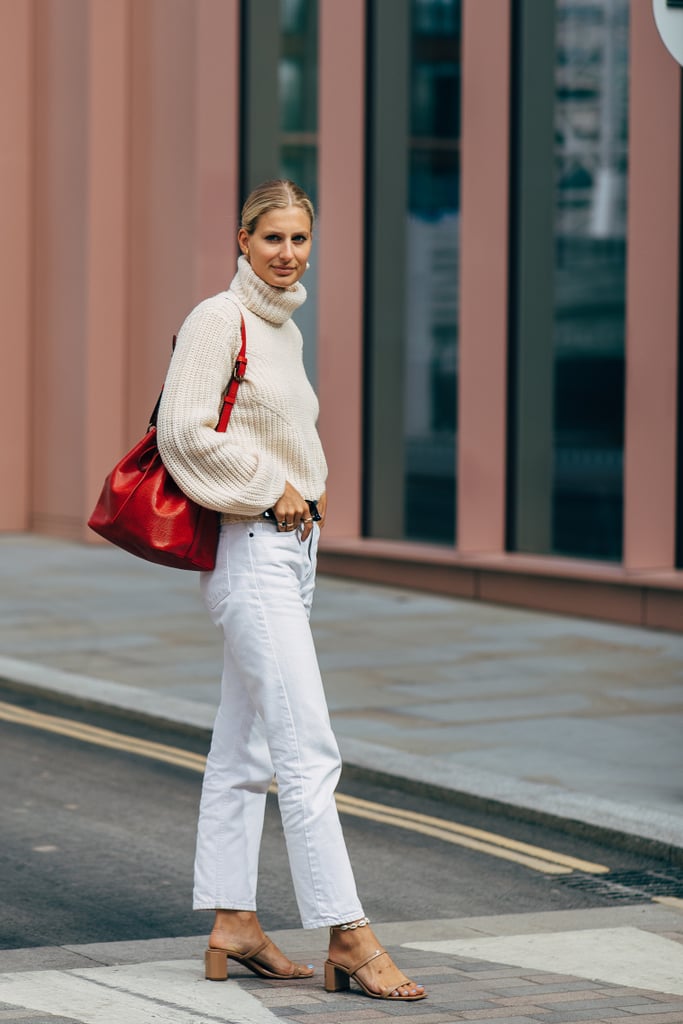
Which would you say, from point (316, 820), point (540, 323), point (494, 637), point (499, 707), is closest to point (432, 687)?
point (499, 707)

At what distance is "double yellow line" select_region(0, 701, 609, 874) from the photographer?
7.17 m

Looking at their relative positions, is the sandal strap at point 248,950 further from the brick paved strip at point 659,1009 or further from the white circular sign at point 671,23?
the white circular sign at point 671,23

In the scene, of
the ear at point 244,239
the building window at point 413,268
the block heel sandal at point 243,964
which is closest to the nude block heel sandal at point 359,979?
the block heel sandal at point 243,964

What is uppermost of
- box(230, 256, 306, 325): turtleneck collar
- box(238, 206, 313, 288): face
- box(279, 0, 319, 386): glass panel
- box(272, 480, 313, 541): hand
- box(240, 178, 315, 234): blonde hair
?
box(279, 0, 319, 386): glass panel

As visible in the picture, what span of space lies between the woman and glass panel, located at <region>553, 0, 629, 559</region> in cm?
875

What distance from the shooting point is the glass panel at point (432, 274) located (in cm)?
1489

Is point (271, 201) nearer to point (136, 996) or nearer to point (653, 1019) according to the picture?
point (136, 996)

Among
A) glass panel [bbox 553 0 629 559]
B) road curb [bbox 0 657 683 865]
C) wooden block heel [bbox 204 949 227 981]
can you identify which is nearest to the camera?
wooden block heel [bbox 204 949 227 981]

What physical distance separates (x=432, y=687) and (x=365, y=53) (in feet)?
21.5

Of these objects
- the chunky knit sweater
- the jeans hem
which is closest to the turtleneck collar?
the chunky knit sweater

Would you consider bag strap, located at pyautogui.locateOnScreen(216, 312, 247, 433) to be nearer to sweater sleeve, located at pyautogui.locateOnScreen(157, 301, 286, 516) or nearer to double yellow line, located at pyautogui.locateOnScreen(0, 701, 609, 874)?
sweater sleeve, located at pyautogui.locateOnScreen(157, 301, 286, 516)

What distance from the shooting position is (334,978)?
16.3 ft

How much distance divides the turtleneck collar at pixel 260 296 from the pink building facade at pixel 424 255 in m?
8.40

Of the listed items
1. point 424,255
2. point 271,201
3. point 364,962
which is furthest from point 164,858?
point 424,255
